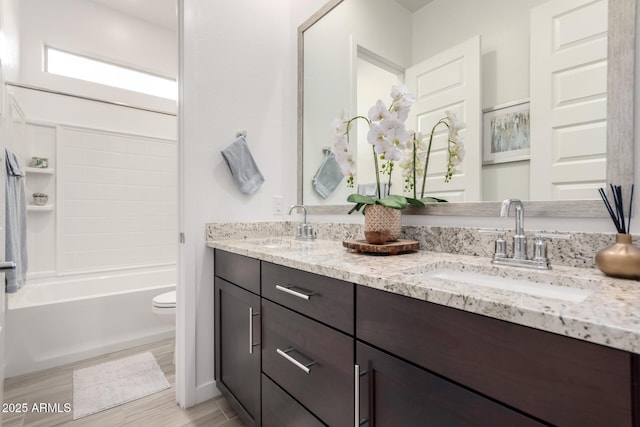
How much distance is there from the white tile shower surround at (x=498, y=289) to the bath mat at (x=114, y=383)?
107 centimetres

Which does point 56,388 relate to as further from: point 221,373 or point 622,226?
point 622,226

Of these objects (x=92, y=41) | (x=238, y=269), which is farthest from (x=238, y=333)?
(x=92, y=41)

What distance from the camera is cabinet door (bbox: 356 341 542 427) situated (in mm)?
553

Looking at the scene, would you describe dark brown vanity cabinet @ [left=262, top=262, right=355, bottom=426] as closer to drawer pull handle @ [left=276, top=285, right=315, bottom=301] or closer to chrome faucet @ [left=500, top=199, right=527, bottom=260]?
drawer pull handle @ [left=276, top=285, right=315, bottom=301]

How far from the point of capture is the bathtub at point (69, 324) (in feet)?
6.14

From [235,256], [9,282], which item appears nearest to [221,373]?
[235,256]

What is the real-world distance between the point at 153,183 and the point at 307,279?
2816 millimetres

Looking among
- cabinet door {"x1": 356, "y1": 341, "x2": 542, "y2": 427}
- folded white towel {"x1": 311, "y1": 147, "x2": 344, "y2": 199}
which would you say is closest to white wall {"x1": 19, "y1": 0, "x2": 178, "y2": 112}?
folded white towel {"x1": 311, "y1": 147, "x2": 344, "y2": 199}

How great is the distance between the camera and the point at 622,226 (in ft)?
2.56

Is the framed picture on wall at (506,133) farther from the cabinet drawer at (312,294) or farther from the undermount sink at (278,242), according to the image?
the undermount sink at (278,242)

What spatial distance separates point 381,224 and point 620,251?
662 mm

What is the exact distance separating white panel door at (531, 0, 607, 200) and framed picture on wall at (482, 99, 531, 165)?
2 cm

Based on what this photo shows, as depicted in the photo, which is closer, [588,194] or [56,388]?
[588,194]

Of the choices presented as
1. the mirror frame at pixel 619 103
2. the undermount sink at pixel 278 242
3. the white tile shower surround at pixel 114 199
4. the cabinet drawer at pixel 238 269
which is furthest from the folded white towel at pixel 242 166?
the white tile shower surround at pixel 114 199
